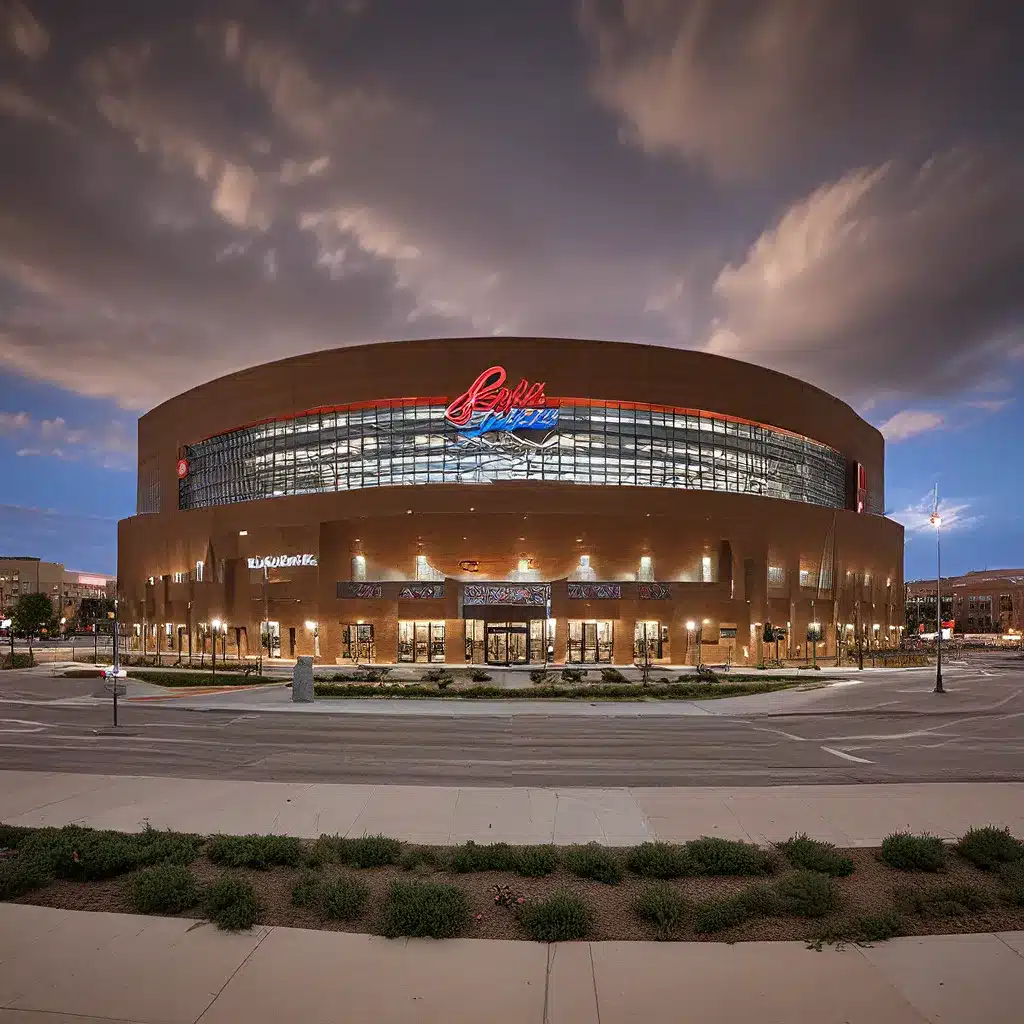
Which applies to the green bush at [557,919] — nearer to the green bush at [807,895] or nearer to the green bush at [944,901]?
the green bush at [807,895]

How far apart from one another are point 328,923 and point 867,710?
2802 centimetres

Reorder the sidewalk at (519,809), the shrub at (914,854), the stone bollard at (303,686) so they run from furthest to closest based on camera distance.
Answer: the stone bollard at (303,686) < the sidewalk at (519,809) < the shrub at (914,854)

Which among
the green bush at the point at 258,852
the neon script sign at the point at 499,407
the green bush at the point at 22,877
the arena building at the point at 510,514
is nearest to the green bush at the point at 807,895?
the green bush at the point at 258,852

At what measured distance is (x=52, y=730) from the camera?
80.0ft

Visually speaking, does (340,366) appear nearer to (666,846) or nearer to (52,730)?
(52,730)

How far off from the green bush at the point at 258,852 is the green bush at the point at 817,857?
6670 mm

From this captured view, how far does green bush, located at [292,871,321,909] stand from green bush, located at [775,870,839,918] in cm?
531

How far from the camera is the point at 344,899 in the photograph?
26.3ft

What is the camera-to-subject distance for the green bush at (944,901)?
8.08 meters

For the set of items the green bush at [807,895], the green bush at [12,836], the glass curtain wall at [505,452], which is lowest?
the green bush at [12,836]

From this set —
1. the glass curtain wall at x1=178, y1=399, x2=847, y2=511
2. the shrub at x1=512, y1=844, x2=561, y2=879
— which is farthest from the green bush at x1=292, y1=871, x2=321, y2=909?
the glass curtain wall at x1=178, y1=399, x2=847, y2=511

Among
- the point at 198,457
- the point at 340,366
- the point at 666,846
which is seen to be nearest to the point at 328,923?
the point at 666,846

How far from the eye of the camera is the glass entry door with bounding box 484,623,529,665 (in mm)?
56438

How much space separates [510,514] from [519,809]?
42648 mm
